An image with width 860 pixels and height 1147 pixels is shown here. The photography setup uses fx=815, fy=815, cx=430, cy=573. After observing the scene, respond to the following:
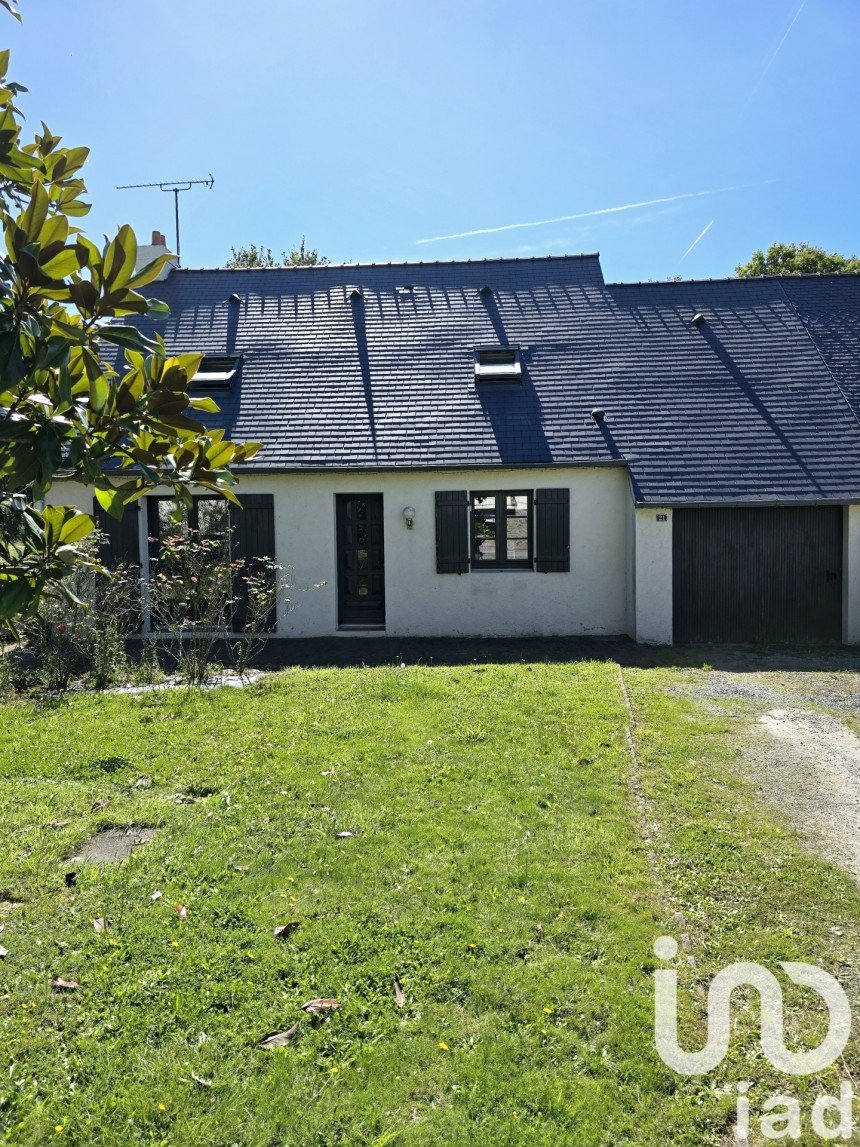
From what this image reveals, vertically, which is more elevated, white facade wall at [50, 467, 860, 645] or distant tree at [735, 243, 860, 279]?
distant tree at [735, 243, 860, 279]

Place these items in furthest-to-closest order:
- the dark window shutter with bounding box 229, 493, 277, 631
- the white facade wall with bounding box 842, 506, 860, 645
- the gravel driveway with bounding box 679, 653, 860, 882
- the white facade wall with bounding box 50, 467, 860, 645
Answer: the dark window shutter with bounding box 229, 493, 277, 631 → the white facade wall with bounding box 50, 467, 860, 645 → the white facade wall with bounding box 842, 506, 860, 645 → the gravel driveway with bounding box 679, 653, 860, 882

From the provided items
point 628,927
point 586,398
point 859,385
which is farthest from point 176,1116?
point 859,385

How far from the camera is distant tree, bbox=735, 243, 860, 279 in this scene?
31172 mm

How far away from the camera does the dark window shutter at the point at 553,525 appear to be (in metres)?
12.9

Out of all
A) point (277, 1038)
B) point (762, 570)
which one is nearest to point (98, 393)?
point (277, 1038)

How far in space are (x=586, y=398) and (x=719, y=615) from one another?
14.3 feet

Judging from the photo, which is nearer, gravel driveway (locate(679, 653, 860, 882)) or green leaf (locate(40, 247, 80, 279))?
green leaf (locate(40, 247, 80, 279))

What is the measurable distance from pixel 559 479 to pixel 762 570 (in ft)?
11.1

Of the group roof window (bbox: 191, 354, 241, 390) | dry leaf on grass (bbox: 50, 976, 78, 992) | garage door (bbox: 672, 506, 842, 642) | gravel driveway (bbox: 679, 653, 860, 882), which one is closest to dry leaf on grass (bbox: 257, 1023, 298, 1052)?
dry leaf on grass (bbox: 50, 976, 78, 992)

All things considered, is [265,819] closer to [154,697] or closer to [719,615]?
[154,697]

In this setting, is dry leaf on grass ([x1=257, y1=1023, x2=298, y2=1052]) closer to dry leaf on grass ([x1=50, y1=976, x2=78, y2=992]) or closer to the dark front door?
dry leaf on grass ([x1=50, y1=976, x2=78, y2=992])

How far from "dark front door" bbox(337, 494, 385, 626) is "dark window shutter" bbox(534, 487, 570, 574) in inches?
104

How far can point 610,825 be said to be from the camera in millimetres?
5094

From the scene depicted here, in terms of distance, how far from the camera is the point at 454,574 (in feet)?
43.0
